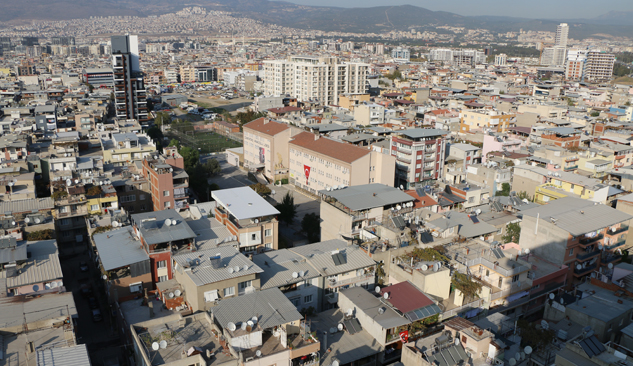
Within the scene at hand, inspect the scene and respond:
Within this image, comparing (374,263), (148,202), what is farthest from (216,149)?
(374,263)

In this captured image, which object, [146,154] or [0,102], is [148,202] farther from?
[0,102]

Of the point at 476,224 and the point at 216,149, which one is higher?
the point at 476,224

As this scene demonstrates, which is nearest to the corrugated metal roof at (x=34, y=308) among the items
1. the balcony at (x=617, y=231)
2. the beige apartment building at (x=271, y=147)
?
the balcony at (x=617, y=231)

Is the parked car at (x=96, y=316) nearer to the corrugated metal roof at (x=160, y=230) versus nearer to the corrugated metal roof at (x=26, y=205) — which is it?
the corrugated metal roof at (x=160, y=230)

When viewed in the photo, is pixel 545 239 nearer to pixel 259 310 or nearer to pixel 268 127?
pixel 259 310

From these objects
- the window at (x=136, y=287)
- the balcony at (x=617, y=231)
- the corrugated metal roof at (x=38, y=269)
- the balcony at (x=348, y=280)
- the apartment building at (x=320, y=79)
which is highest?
the apartment building at (x=320, y=79)

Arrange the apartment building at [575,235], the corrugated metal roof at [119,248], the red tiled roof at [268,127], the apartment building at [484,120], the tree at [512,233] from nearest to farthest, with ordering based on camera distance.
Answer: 1. the corrugated metal roof at [119,248]
2. the apartment building at [575,235]
3. the tree at [512,233]
4. the red tiled roof at [268,127]
5. the apartment building at [484,120]

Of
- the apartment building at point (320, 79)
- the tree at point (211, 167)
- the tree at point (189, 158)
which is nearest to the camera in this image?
the tree at point (189, 158)
